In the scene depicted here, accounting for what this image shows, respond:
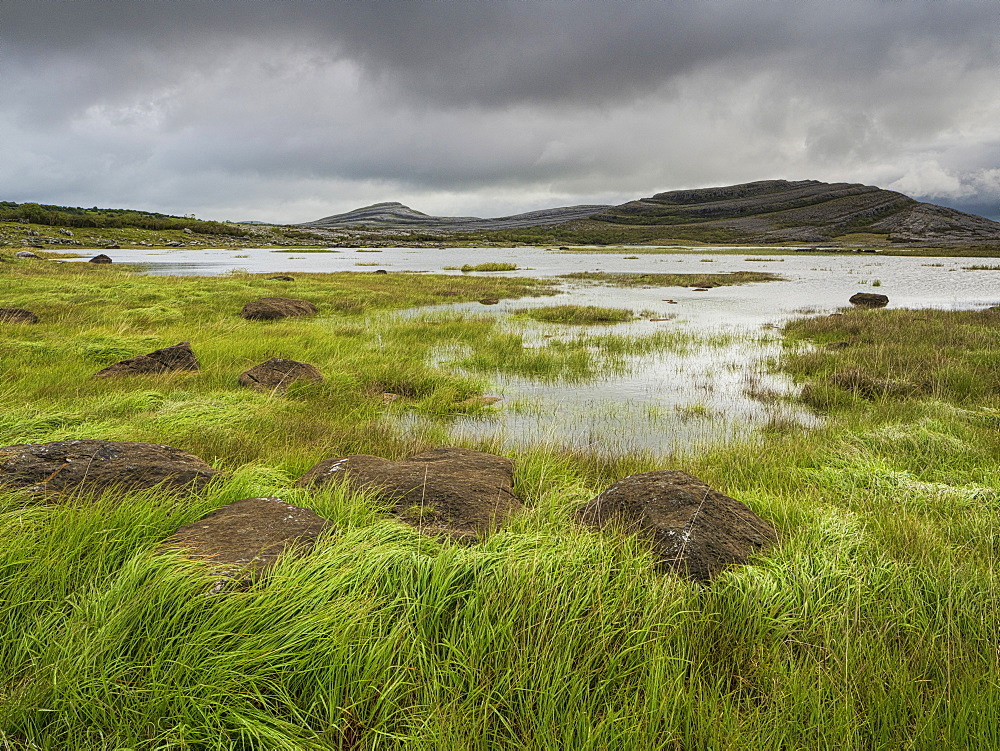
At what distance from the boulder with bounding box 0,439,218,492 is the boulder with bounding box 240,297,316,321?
16.5 m

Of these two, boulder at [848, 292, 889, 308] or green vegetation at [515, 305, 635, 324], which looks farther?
boulder at [848, 292, 889, 308]

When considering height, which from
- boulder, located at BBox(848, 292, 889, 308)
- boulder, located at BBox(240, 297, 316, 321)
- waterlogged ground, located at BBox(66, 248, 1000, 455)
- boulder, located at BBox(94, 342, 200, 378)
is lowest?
waterlogged ground, located at BBox(66, 248, 1000, 455)

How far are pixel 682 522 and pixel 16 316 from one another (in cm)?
2008

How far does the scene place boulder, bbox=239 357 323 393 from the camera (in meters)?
10.5

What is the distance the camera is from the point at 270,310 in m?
20.1

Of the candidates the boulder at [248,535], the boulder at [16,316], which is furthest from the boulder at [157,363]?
the boulder at [248,535]

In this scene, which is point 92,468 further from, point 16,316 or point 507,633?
point 16,316

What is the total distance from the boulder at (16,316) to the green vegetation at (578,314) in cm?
1780

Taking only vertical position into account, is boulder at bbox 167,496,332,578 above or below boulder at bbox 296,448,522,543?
above

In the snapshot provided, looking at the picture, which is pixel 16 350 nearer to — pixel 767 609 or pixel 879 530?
pixel 767 609

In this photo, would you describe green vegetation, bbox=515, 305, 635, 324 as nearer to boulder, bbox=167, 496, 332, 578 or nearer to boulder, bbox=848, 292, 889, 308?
boulder, bbox=848, 292, 889, 308

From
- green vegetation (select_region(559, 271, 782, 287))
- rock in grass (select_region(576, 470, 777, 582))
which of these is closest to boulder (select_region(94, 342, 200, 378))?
rock in grass (select_region(576, 470, 777, 582))

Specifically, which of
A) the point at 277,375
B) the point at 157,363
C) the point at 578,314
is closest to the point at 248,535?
the point at 277,375

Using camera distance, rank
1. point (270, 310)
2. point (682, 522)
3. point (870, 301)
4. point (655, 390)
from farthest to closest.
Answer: point (870, 301) < point (270, 310) < point (655, 390) < point (682, 522)
